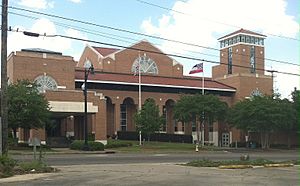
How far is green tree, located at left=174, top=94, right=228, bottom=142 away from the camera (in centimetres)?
6444

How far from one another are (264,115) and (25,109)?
34.4 m

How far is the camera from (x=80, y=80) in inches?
2844

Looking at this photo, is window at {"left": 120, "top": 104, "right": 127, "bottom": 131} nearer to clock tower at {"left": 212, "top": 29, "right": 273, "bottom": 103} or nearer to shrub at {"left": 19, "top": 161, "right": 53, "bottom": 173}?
clock tower at {"left": 212, "top": 29, "right": 273, "bottom": 103}

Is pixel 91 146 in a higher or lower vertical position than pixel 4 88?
lower

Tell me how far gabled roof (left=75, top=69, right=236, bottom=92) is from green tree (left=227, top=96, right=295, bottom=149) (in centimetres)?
1376

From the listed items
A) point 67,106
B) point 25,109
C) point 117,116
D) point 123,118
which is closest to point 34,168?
point 25,109

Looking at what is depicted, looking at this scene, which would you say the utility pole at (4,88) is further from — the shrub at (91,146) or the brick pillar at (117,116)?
the brick pillar at (117,116)

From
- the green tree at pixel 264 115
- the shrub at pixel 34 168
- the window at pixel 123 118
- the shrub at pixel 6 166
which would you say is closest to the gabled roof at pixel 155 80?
the window at pixel 123 118

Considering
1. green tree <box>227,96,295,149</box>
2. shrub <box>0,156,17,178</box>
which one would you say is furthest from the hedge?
shrub <box>0,156,17,178</box>

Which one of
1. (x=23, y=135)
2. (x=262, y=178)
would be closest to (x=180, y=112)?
(x=23, y=135)

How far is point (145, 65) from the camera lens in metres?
86.8

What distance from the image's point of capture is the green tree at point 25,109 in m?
47.0

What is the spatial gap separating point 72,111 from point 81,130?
792cm

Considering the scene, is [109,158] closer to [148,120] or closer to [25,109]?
[25,109]
